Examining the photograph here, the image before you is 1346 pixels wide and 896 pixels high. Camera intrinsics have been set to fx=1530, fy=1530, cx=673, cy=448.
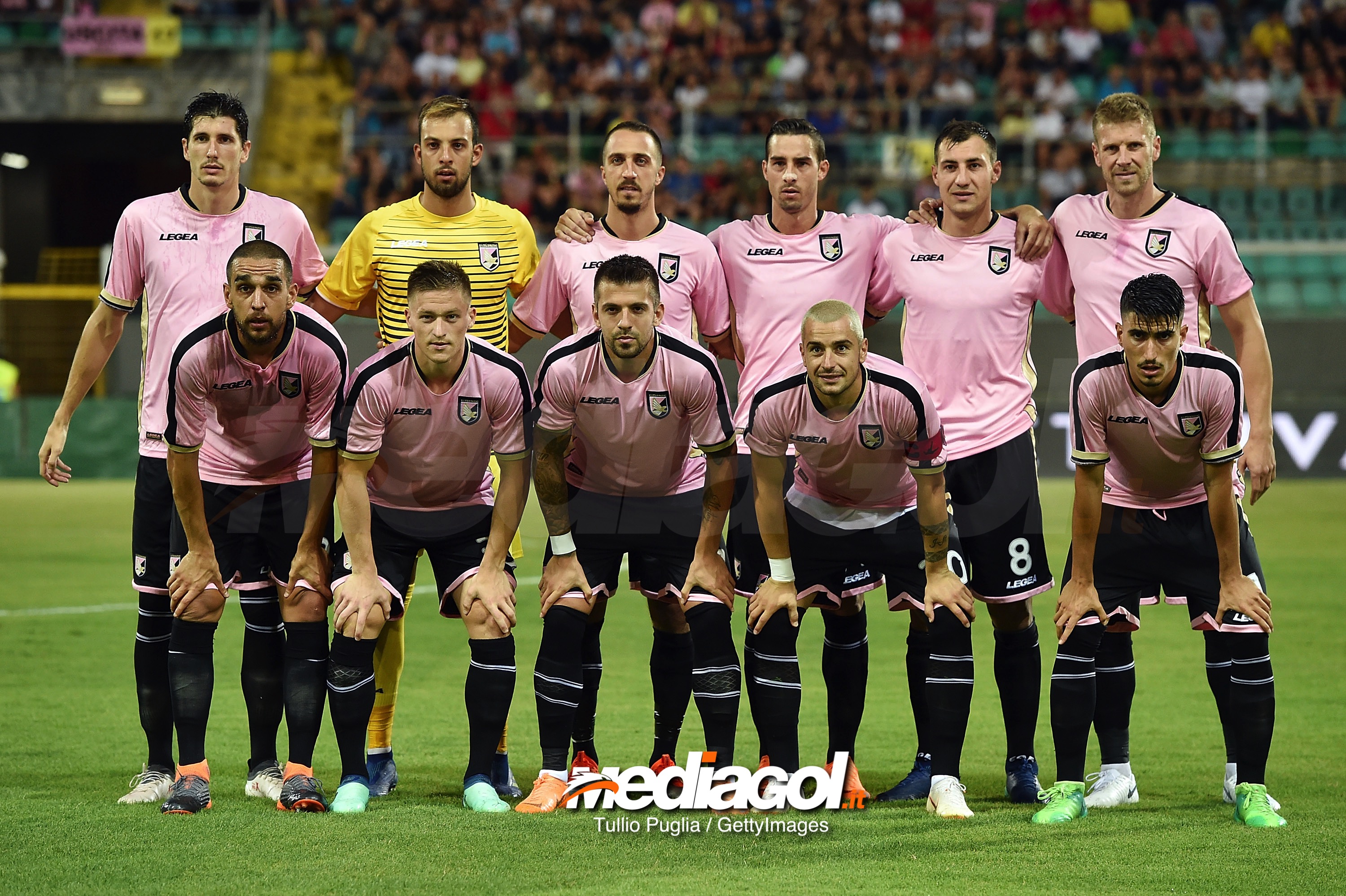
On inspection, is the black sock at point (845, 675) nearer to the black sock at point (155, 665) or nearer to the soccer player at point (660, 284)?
the soccer player at point (660, 284)

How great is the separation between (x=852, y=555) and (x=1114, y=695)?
1.24 metres

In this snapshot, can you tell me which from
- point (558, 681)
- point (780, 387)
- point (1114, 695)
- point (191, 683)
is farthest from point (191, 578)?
point (1114, 695)

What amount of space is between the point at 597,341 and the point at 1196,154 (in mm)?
16448

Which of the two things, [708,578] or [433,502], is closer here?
[708,578]

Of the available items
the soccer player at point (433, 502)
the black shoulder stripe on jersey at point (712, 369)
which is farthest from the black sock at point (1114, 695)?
the soccer player at point (433, 502)

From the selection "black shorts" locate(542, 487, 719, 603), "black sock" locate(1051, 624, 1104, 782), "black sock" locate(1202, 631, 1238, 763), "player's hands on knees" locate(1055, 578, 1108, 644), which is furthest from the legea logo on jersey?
"black sock" locate(1202, 631, 1238, 763)

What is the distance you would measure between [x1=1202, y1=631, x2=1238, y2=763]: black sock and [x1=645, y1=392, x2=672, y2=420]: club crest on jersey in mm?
2170

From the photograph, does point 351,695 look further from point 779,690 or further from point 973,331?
point 973,331

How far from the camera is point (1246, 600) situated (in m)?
5.39

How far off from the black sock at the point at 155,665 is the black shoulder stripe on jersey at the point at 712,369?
7.15ft

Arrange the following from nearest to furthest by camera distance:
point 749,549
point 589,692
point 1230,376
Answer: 1. point 1230,376
2. point 749,549
3. point 589,692

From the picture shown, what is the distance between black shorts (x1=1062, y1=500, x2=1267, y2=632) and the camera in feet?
18.2

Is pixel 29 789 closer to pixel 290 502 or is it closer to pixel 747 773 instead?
pixel 290 502

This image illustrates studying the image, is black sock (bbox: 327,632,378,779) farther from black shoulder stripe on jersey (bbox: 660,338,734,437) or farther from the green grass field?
black shoulder stripe on jersey (bbox: 660,338,734,437)
